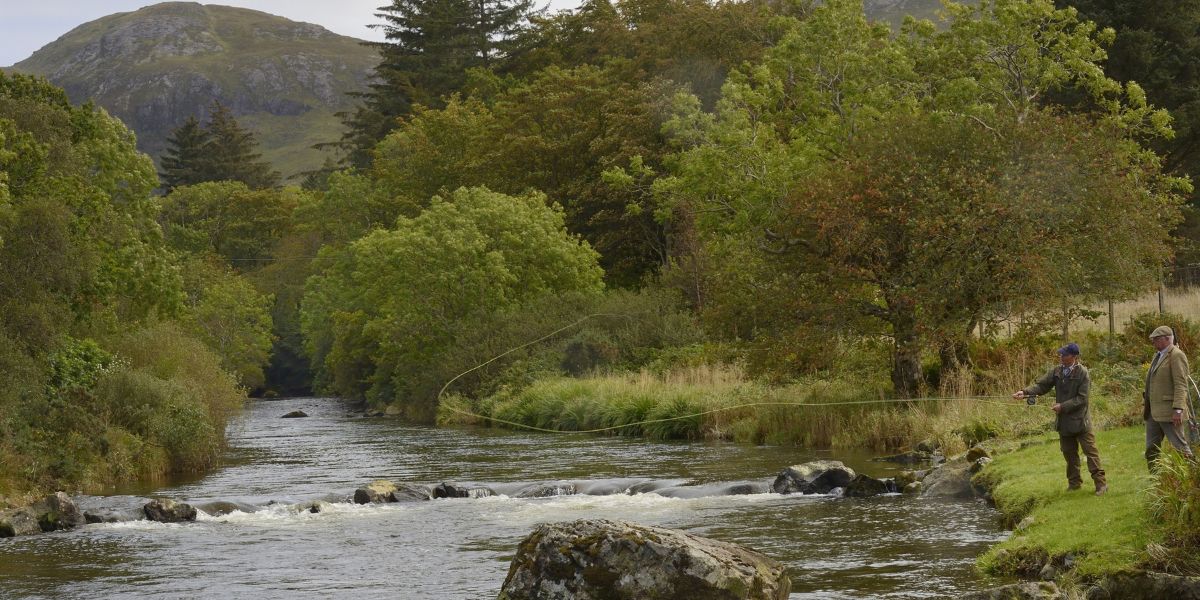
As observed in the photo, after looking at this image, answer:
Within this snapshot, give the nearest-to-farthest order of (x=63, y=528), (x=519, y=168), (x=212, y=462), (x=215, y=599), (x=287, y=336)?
(x=215, y=599) < (x=63, y=528) < (x=212, y=462) < (x=519, y=168) < (x=287, y=336)

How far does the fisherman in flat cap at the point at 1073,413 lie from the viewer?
14703 millimetres

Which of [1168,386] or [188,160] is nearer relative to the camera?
[1168,386]

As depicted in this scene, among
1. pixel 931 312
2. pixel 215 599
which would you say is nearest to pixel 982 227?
pixel 931 312

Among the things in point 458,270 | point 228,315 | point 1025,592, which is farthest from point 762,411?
point 228,315

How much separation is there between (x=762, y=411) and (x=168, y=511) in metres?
14.7

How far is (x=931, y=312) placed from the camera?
26453mm

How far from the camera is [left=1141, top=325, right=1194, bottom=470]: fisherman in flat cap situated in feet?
44.7

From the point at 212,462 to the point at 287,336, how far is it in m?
62.7

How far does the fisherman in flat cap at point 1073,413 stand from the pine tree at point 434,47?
71.5m

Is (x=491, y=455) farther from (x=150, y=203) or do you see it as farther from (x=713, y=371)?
(x=150, y=203)

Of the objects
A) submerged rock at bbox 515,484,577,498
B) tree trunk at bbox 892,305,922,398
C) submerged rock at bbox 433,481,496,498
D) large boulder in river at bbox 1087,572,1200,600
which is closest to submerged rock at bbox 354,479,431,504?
submerged rock at bbox 433,481,496,498

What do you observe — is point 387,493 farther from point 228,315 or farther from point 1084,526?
point 228,315

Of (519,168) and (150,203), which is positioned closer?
(150,203)

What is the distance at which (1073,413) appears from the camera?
14859 mm
